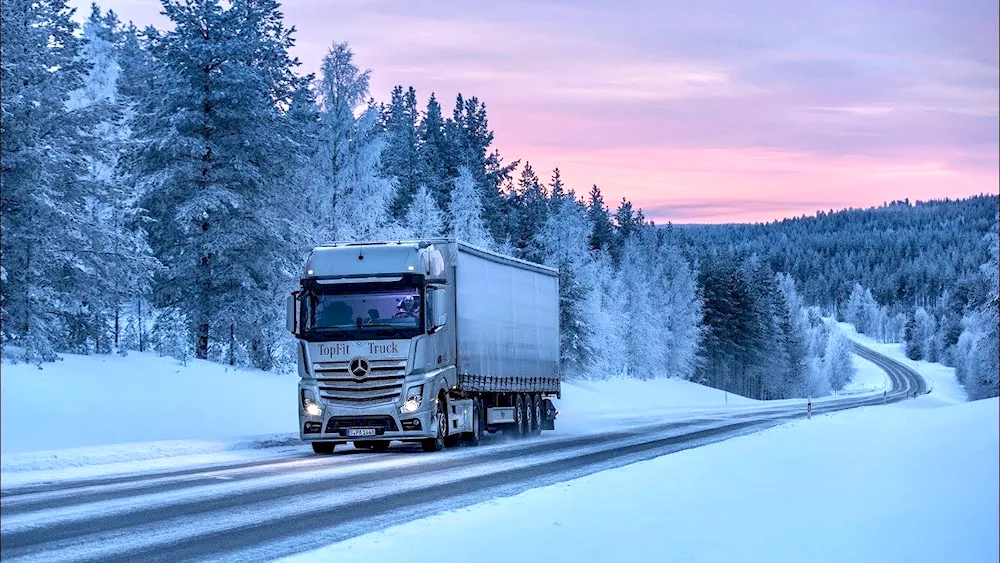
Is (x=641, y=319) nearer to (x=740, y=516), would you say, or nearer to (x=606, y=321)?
(x=606, y=321)

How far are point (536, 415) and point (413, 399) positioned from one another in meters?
9.74

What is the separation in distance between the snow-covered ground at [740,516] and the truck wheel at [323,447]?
320 inches

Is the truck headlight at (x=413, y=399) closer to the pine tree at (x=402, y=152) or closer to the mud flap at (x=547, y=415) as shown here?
the mud flap at (x=547, y=415)

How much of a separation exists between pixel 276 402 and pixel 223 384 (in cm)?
197

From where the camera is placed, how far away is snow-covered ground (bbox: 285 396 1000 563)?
34.1 feet

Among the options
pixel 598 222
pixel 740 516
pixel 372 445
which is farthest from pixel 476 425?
pixel 598 222

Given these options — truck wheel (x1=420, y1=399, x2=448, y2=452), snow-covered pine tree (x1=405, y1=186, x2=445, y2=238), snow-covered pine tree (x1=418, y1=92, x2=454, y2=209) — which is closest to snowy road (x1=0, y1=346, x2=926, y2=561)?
truck wheel (x1=420, y1=399, x2=448, y2=452)

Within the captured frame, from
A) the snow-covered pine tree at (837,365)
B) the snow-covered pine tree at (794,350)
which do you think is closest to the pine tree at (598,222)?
the snow-covered pine tree at (794,350)

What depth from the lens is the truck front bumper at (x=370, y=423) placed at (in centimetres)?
2250

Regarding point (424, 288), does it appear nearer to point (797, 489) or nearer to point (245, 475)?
point (245, 475)

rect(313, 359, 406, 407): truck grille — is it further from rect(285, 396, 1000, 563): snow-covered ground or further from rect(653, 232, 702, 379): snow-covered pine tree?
rect(653, 232, 702, 379): snow-covered pine tree

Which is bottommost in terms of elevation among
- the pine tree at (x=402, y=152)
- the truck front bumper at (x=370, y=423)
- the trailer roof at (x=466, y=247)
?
the truck front bumper at (x=370, y=423)

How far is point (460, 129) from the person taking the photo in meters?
93.9

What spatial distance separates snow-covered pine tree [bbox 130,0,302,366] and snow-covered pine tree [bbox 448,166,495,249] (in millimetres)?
23309
